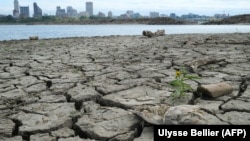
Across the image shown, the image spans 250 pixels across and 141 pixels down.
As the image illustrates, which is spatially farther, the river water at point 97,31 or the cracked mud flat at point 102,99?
the river water at point 97,31

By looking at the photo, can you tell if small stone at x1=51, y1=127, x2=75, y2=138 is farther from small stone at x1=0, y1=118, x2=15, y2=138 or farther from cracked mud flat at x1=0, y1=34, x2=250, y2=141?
small stone at x1=0, y1=118, x2=15, y2=138

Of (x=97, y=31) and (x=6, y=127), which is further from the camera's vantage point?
(x=97, y=31)

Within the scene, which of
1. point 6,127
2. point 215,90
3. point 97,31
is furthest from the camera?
point 97,31

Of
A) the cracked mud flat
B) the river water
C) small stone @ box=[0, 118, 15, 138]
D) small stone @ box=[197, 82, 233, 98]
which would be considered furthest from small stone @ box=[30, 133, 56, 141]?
the river water

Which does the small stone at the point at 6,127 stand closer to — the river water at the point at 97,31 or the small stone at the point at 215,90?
the small stone at the point at 215,90

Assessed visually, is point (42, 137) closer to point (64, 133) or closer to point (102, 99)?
point (64, 133)

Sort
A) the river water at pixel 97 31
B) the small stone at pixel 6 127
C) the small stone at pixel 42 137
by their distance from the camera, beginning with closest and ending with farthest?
1. the small stone at pixel 42 137
2. the small stone at pixel 6 127
3. the river water at pixel 97 31

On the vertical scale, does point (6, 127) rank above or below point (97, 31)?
below

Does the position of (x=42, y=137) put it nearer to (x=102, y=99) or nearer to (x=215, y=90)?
(x=102, y=99)

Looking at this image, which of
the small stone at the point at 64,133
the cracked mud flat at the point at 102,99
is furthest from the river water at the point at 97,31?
the small stone at the point at 64,133

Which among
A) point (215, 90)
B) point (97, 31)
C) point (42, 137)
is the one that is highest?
point (97, 31)

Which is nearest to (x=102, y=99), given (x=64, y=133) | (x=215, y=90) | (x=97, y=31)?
(x=64, y=133)

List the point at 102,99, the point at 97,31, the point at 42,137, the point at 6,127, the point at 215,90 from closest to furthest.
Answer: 1. the point at 42,137
2. the point at 6,127
3. the point at 215,90
4. the point at 102,99
5. the point at 97,31

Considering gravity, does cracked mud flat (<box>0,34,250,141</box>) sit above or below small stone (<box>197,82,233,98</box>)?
below
